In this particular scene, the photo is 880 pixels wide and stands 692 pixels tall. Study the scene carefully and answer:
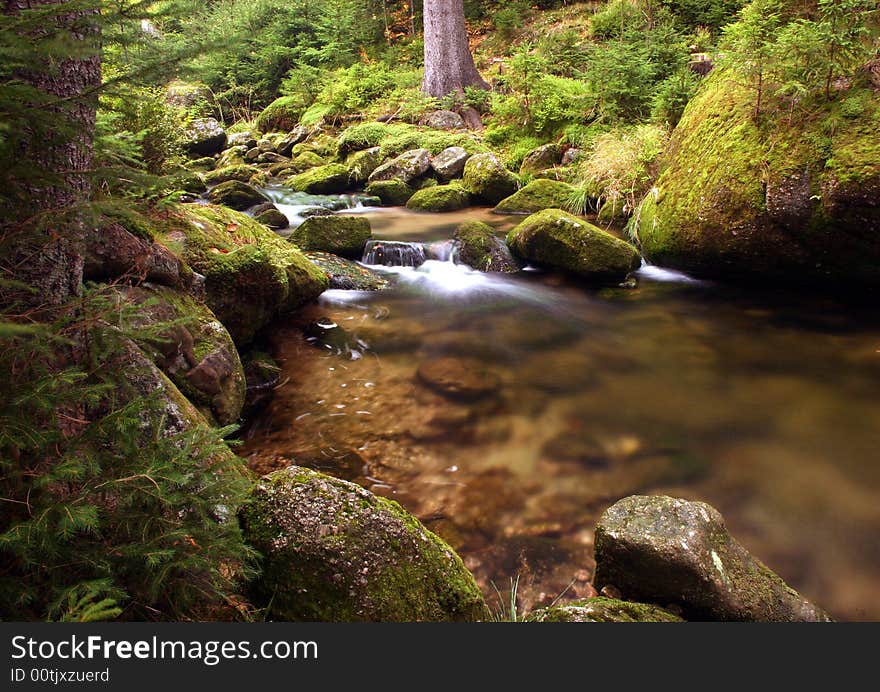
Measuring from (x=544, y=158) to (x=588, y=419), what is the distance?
29.3 ft

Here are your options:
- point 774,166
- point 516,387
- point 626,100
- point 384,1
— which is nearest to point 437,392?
point 516,387

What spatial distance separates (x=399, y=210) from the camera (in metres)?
11.8

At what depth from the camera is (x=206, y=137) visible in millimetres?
17484

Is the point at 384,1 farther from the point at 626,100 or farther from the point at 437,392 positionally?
the point at 437,392

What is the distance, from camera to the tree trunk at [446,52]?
51.1 ft

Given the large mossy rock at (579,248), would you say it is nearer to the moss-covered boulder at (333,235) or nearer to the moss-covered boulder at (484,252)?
the moss-covered boulder at (484,252)

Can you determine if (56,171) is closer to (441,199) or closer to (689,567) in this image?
(689,567)

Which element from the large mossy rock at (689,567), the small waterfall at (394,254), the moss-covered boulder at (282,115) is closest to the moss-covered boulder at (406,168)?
the small waterfall at (394,254)

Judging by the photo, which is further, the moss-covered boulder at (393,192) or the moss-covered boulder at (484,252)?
the moss-covered boulder at (393,192)

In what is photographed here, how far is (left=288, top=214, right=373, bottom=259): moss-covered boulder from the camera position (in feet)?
26.2

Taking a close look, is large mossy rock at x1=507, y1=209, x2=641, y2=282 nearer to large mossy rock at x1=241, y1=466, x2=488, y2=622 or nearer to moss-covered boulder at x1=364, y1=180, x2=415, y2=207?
moss-covered boulder at x1=364, y1=180, x2=415, y2=207

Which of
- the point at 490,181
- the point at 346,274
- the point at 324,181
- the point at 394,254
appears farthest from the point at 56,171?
the point at 324,181

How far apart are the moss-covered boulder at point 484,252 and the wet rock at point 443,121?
803cm

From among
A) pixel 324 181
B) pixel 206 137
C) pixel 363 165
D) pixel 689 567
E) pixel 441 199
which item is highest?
pixel 206 137
